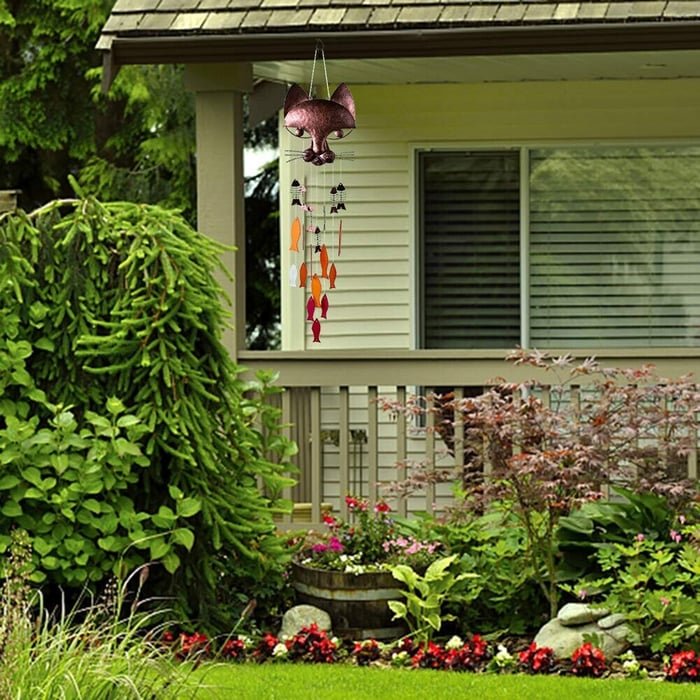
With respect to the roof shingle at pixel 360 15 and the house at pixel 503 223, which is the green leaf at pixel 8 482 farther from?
the house at pixel 503 223

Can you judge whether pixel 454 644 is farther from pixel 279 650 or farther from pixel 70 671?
pixel 70 671

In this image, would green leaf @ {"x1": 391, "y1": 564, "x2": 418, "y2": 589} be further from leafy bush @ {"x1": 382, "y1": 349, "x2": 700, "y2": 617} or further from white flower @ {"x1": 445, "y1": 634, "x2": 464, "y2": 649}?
leafy bush @ {"x1": 382, "y1": 349, "x2": 700, "y2": 617}

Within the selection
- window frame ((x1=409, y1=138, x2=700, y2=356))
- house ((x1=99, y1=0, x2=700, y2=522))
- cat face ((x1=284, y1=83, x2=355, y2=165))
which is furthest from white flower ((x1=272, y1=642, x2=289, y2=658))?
window frame ((x1=409, y1=138, x2=700, y2=356))

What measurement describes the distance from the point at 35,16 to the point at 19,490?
14875mm

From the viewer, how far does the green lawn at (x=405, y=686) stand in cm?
611

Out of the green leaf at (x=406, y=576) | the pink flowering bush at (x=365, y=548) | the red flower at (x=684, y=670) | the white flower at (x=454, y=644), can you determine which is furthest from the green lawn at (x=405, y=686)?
the pink flowering bush at (x=365, y=548)

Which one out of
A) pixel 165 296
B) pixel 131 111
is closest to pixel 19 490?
pixel 165 296

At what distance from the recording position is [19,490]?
6.80 metres

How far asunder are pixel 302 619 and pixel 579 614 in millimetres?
1273

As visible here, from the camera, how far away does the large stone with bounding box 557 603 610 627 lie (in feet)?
22.2

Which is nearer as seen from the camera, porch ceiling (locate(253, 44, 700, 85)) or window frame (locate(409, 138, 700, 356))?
porch ceiling (locate(253, 44, 700, 85))

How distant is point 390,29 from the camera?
28.1 feet

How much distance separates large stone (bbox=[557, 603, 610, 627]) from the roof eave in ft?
10.8

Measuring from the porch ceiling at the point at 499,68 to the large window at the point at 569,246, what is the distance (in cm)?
83
